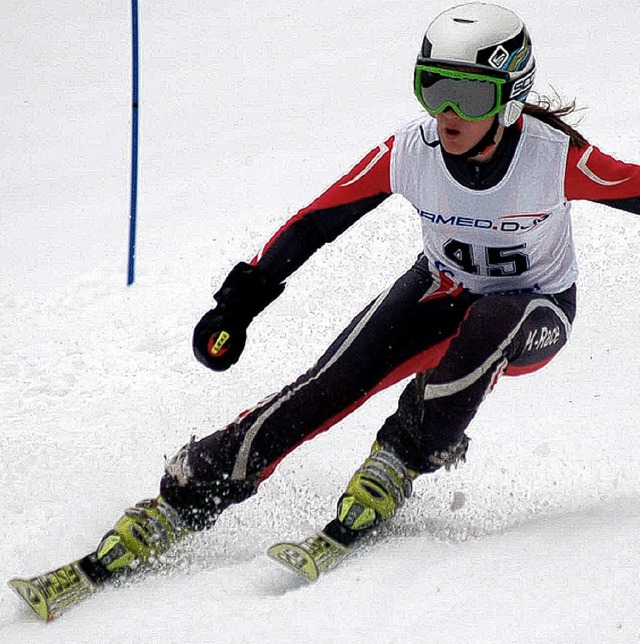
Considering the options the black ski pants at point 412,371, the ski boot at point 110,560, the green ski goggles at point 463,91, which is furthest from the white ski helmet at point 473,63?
the ski boot at point 110,560

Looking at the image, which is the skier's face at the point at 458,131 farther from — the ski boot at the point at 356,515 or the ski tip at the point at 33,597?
the ski tip at the point at 33,597

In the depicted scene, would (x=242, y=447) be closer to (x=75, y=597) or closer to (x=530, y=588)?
(x=75, y=597)

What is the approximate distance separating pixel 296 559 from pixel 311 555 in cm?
5

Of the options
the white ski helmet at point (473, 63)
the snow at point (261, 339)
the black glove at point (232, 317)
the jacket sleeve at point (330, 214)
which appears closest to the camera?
the snow at point (261, 339)

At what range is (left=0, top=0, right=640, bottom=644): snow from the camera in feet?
8.71

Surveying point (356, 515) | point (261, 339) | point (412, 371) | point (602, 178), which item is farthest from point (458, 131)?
point (261, 339)

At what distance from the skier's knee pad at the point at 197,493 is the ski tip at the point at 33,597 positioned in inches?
18.7

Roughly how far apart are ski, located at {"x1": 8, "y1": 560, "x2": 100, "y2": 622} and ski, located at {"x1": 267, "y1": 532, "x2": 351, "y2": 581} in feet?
1.84

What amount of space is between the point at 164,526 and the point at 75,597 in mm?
334

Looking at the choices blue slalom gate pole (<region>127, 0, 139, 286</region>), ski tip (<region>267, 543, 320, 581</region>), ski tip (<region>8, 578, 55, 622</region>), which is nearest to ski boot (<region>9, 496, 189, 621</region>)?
ski tip (<region>8, 578, 55, 622</region>)

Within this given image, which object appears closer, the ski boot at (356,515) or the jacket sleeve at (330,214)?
the ski boot at (356,515)

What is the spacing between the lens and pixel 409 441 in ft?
10.5

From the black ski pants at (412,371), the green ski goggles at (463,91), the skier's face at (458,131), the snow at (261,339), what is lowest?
the snow at (261,339)

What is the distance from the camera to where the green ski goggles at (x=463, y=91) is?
9.18 feet
